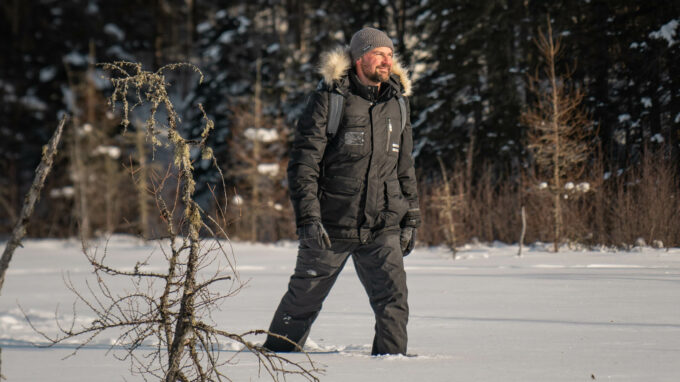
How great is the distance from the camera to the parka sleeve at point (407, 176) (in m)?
4.93

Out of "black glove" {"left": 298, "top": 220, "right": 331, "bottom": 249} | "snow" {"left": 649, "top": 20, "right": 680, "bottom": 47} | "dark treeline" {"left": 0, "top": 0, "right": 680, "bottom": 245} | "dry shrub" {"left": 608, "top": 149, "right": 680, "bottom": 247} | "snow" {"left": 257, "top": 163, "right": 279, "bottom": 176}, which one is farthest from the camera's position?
"snow" {"left": 257, "top": 163, "right": 279, "bottom": 176}

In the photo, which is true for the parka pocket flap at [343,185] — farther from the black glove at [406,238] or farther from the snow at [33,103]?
the snow at [33,103]

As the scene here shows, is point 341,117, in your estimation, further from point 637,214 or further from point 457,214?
point 457,214

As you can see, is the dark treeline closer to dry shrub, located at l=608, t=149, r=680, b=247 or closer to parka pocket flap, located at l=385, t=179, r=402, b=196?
dry shrub, located at l=608, t=149, r=680, b=247

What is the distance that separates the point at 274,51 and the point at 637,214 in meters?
23.6

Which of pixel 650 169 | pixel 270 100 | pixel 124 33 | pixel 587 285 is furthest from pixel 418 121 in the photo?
pixel 124 33

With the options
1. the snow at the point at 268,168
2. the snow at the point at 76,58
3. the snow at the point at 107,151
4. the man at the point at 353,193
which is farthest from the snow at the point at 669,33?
the snow at the point at 76,58

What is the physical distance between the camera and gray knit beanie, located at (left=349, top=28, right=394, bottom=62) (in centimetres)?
477

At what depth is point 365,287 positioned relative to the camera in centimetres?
471

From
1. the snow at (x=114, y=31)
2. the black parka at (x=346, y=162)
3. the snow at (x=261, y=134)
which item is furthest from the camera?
the snow at (x=114, y=31)

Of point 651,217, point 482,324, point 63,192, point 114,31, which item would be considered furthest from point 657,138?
point 114,31

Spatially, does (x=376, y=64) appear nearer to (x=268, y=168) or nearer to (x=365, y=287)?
(x=365, y=287)

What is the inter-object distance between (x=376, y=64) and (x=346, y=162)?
24.6 inches

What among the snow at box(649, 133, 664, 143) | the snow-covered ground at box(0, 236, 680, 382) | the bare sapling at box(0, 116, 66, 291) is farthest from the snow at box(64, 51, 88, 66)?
the bare sapling at box(0, 116, 66, 291)
